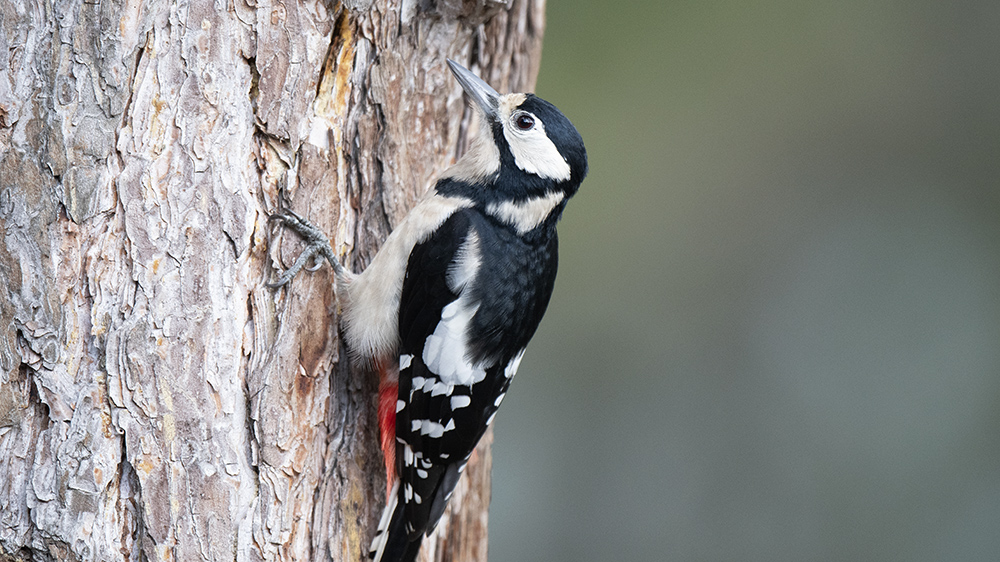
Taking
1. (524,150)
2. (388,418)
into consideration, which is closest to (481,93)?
(524,150)

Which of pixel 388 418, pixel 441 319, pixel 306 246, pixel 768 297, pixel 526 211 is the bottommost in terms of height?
pixel 388 418

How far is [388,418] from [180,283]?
2.04 ft

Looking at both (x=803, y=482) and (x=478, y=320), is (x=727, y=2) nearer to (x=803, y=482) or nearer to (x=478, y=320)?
(x=803, y=482)

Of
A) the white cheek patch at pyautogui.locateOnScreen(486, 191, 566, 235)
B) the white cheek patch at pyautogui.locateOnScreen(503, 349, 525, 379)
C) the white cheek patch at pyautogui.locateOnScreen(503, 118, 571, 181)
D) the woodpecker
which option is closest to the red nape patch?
→ the woodpecker

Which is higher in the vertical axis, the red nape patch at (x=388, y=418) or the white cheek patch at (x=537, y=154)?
the white cheek patch at (x=537, y=154)

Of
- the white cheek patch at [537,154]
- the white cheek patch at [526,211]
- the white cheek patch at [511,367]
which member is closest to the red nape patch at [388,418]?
the white cheek patch at [511,367]

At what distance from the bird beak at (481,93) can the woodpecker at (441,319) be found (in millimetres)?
140

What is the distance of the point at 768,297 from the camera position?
145 inches

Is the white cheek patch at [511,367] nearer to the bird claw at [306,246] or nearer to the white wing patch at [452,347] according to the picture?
the white wing patch at [452,347]

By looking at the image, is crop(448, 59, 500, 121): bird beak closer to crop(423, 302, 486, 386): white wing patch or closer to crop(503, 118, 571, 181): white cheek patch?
crop(503, 118, 571, 181): white cheek patch

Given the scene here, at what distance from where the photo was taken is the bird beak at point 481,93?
208 cm

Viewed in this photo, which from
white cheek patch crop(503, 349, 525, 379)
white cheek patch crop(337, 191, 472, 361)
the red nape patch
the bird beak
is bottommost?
the red nape patch

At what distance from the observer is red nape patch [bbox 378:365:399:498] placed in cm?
191

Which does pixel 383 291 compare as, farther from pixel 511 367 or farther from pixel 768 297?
pixel 768 297
